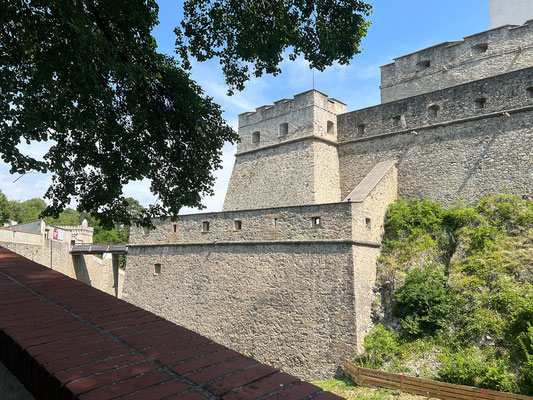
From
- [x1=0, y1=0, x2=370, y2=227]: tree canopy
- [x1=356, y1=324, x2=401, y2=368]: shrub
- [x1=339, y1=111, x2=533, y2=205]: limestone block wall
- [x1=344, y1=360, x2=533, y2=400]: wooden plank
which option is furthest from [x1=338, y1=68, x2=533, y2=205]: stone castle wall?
[x1=0, y1=0, x2=370, y2=227]: tree canopy

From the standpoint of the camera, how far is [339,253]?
39.9 ft

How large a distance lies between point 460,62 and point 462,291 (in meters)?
10.9

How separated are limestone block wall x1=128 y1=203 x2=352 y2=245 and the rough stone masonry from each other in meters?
0.04

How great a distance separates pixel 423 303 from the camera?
1089cm

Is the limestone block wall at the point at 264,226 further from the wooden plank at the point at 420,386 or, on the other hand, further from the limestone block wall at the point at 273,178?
the wooden plank at the point at 420,386

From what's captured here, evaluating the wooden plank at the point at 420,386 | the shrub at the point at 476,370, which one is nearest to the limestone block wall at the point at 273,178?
the wooden plank at the point at 420,386

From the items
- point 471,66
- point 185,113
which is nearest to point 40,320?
point 185,113

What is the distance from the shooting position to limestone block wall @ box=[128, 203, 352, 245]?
12453 mm

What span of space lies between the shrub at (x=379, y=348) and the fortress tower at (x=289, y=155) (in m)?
6.03

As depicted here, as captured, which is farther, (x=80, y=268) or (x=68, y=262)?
(x=80, y=268)

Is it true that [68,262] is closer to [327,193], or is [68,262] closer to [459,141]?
[327,193]

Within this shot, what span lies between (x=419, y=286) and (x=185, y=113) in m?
7.97

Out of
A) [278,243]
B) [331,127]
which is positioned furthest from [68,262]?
[331,127]

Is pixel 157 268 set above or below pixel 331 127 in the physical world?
below
